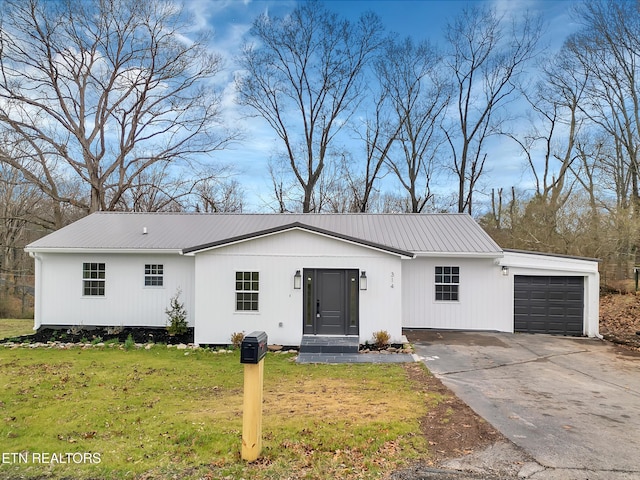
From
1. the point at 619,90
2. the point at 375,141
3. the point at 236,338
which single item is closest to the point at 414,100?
the point at 375,141

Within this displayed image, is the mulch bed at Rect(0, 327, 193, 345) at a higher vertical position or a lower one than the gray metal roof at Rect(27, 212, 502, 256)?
lower

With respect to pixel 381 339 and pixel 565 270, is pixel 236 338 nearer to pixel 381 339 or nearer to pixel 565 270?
pixel 381 339

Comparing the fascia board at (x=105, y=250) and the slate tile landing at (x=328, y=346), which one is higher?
the fascia board at (x=105, y=250)

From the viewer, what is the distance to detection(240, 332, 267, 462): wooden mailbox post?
415 cm

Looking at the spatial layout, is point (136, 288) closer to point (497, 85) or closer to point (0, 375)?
point (0, 375)

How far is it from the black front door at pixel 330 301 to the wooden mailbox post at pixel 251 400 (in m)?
6.52

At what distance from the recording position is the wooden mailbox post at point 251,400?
13.6 ft

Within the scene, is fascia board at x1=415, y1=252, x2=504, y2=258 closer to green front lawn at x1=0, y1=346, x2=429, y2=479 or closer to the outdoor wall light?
the outdoor wall light

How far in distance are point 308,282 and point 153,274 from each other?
570cm

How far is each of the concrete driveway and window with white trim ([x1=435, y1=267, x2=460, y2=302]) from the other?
4.30 ft

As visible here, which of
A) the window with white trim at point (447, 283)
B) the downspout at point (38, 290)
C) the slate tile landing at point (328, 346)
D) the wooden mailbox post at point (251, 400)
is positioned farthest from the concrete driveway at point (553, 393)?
the downspout at point (38, 290)

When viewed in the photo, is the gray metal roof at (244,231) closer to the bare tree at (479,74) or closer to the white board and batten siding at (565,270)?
the white board and batten siding at (565,270)

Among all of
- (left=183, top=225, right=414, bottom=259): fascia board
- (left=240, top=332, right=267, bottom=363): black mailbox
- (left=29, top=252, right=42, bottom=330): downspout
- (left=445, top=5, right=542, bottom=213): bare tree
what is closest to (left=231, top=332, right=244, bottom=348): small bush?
(left=183, top=225, right=414, bottom=259): fascia board

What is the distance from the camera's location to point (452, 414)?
219 inches
